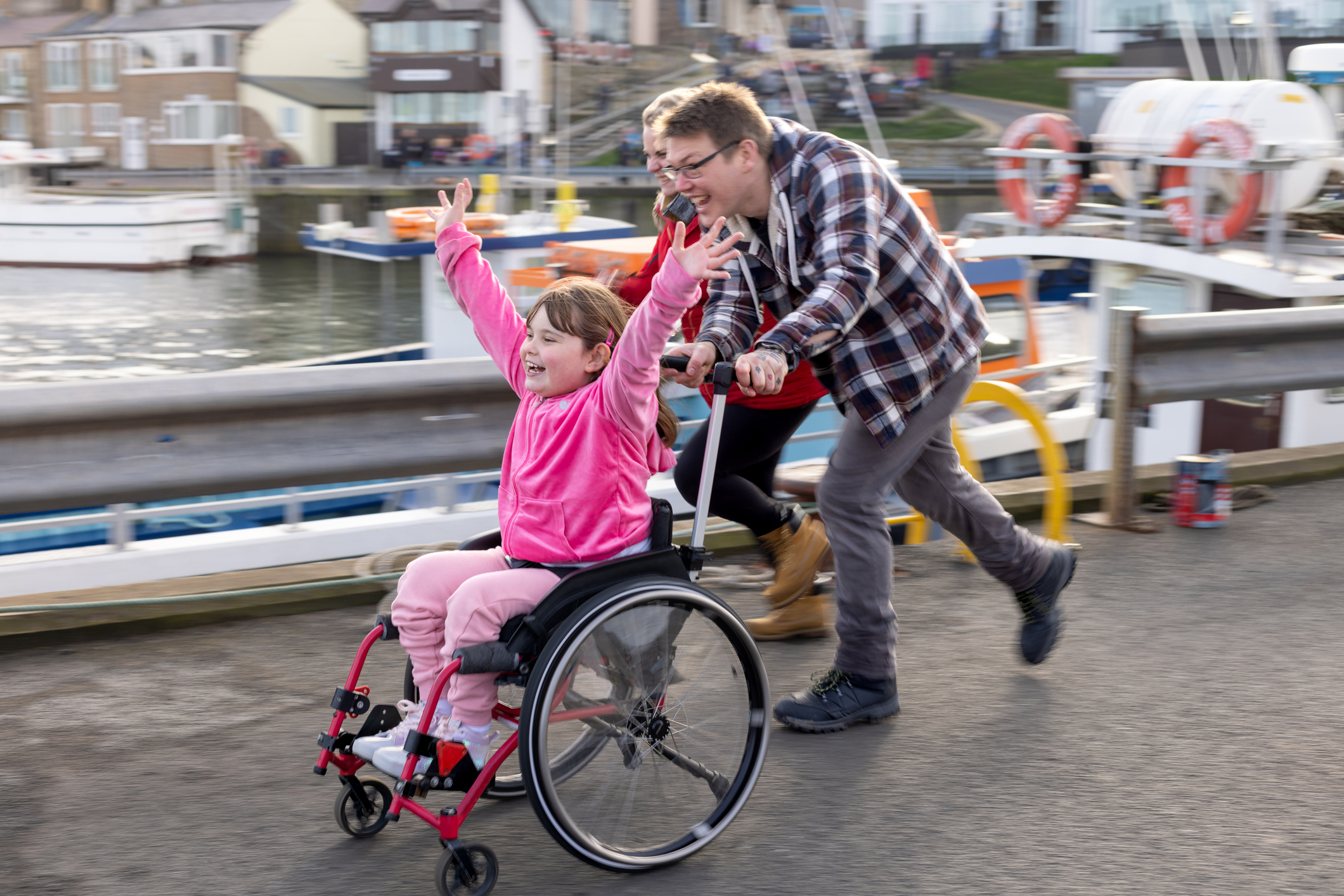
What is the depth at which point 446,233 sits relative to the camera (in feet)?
10.8

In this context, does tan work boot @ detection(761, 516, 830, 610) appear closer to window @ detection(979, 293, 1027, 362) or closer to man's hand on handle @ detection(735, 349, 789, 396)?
man's hand on handle @ detection(735, 349, 789, 396)

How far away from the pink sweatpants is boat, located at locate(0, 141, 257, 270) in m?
43.6

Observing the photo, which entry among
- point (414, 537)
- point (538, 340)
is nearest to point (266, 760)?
point (538, 340)

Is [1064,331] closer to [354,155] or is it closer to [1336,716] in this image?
[1336,716]

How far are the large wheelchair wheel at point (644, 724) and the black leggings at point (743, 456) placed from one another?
1.28 meters

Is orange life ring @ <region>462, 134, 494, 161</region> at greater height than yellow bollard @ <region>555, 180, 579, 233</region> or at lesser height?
greater

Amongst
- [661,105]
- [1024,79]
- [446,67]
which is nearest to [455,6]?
[446,67]

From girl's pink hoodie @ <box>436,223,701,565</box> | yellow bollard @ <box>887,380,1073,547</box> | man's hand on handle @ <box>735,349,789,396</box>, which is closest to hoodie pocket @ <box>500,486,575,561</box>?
girl's pink hoodie @ <box>436,223,701,565</box>

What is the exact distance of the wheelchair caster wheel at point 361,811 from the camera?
302cm

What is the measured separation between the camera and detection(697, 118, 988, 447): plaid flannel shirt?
11.4ft

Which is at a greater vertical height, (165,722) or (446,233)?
(446,233)

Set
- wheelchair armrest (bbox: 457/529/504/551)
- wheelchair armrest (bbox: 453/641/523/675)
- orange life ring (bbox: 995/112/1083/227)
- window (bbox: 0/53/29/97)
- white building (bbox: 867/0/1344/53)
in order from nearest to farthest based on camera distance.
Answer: wheelchair armrest (bbox: 453/641/523/675), wheelchair armrest (bbox: 457/529/504/551), orange life ring (bbox: 995/112/1083/227), white building (bbox: 867/0/1344/53), window (bbox: 0/53/29/97)

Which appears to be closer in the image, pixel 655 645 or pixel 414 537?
pixel 655 645

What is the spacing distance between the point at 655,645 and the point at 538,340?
71cm
